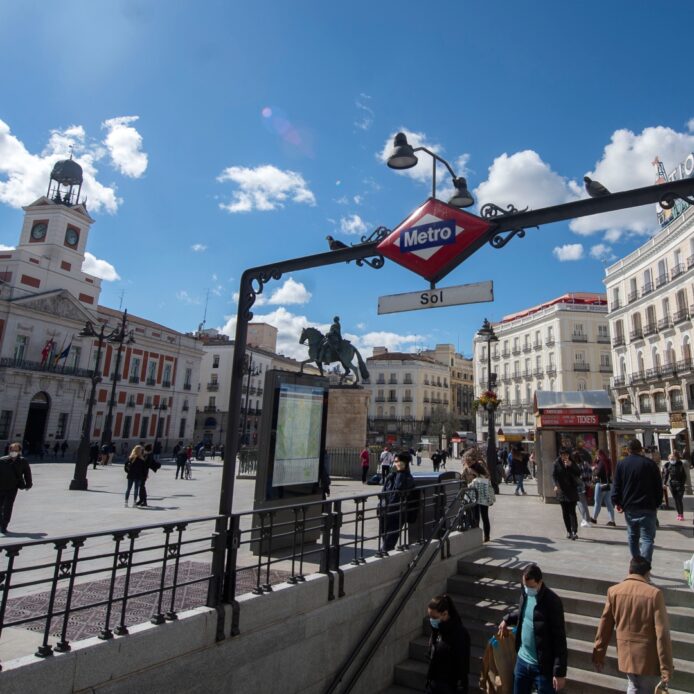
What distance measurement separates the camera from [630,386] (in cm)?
3969

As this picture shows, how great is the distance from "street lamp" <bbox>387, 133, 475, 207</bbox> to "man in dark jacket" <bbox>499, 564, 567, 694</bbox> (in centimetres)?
386

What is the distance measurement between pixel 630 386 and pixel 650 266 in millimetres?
9389

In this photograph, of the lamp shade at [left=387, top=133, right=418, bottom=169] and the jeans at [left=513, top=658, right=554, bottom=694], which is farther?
the lamp shade at [left=387, top=133, right=418, bottom=169]

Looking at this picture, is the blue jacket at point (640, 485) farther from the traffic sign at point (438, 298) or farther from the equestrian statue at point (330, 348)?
the equestrian statue at point (330, 348)

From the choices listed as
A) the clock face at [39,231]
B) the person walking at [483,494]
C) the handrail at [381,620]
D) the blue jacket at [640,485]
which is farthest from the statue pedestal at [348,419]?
the clock face at [39,231]

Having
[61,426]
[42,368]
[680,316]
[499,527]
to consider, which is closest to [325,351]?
[499,527]

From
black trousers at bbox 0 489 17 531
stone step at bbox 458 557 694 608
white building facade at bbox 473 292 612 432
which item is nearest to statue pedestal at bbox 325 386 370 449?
black trousers at bbox 0 489 17 531

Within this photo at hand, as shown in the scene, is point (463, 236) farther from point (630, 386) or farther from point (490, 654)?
point (630, 386)

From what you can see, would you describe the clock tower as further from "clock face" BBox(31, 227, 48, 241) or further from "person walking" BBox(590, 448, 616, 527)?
"person walking" BBox(590, 448, 616, 527)

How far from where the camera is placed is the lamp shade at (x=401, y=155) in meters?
5.40

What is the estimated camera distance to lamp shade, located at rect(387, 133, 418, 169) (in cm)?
540

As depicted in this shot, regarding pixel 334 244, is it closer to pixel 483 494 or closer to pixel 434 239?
pixel 434 239

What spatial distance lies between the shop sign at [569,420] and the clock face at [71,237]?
47425mm

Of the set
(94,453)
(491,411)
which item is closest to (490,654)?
(491,411)
